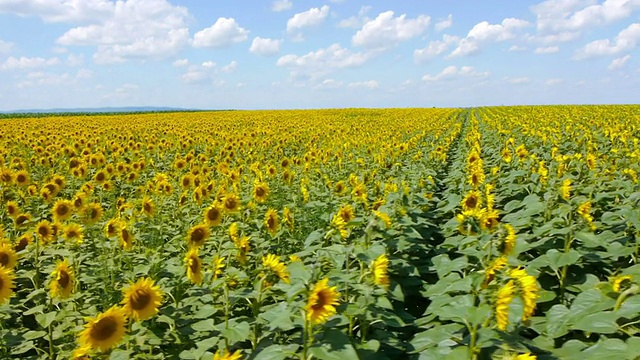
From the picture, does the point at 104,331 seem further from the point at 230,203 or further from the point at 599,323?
the point at 599,323

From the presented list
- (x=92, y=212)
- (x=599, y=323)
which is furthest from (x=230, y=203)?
(x=599, y=323)

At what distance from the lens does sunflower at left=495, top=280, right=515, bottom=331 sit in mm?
2092

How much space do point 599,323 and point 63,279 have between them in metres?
3.16

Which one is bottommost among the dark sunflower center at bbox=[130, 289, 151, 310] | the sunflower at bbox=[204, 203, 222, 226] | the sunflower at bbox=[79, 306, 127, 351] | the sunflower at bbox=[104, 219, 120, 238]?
the sunflower at bbox=[79, 306, 127, 351]

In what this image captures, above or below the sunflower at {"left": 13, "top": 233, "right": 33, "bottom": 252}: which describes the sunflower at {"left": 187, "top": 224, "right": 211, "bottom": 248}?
above

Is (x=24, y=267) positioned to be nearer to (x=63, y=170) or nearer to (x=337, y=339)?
(x=337, y=339)

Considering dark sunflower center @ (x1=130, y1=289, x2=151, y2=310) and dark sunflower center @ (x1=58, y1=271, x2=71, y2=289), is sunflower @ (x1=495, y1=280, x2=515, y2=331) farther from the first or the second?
dark sunflower center @ (x1=58, y1=271, x2=71, y2=289)

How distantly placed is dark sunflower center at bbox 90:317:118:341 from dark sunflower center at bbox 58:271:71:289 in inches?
32.9

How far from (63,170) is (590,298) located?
32.4 feet

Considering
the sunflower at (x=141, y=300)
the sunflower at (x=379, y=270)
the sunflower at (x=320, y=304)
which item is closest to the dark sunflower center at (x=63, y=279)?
the sunflower at (x=141, y=300)

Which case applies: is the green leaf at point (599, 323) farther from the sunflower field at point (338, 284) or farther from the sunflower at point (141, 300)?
the sunflower at point (141, 300)

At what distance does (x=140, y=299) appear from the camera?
2.57 meters

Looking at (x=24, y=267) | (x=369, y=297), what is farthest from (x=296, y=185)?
(x=369, y=297)

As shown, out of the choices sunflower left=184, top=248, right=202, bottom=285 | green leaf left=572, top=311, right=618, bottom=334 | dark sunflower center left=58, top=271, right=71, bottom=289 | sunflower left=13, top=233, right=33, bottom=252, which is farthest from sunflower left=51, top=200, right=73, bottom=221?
green leaf left=572, top=311, right=618, bottom=334
